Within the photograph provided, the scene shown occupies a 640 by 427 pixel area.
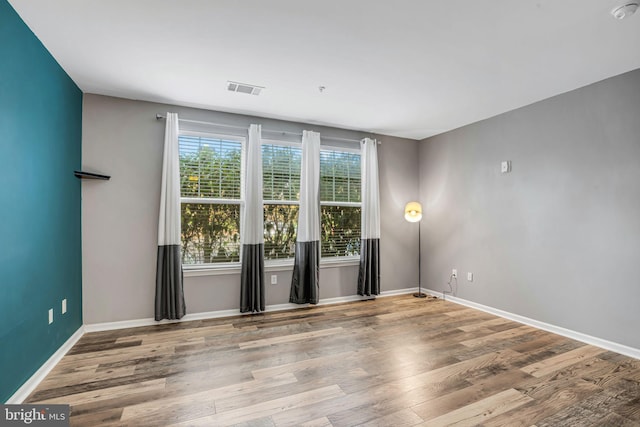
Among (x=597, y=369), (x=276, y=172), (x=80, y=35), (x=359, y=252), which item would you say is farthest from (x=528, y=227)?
(x=80, y=35)

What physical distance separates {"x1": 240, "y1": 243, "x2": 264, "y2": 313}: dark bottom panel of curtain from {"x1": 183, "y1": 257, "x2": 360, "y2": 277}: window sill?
0.16 meters

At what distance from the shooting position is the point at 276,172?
→ 4383 millimetres

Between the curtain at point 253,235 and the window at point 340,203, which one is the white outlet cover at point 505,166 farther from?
the curtain at point 253,235

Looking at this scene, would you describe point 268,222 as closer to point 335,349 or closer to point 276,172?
point 276,172

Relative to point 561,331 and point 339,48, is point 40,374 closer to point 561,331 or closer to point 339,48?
point 339,48

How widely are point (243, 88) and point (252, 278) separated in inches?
89.8

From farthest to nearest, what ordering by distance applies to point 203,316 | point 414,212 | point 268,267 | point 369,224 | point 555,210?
point 414,212 < point 369,224 < point 268,267 < point 203,316 < point 555,210

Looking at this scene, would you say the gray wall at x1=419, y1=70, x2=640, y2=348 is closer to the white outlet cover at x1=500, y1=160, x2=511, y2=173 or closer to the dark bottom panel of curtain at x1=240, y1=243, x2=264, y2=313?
the white outlet cover at x1=500, y1=160, x2=511, y2=173

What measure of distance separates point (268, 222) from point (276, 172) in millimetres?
707

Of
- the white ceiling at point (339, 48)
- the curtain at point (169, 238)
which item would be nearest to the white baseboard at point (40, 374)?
the curtain at point (169, 238)

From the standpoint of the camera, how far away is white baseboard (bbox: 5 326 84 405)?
210 centimetres

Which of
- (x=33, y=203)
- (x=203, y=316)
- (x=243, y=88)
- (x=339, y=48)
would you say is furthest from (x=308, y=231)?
(x=33, y=203)

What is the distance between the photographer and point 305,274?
14.5 ft

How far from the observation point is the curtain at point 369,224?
15.7 feet
